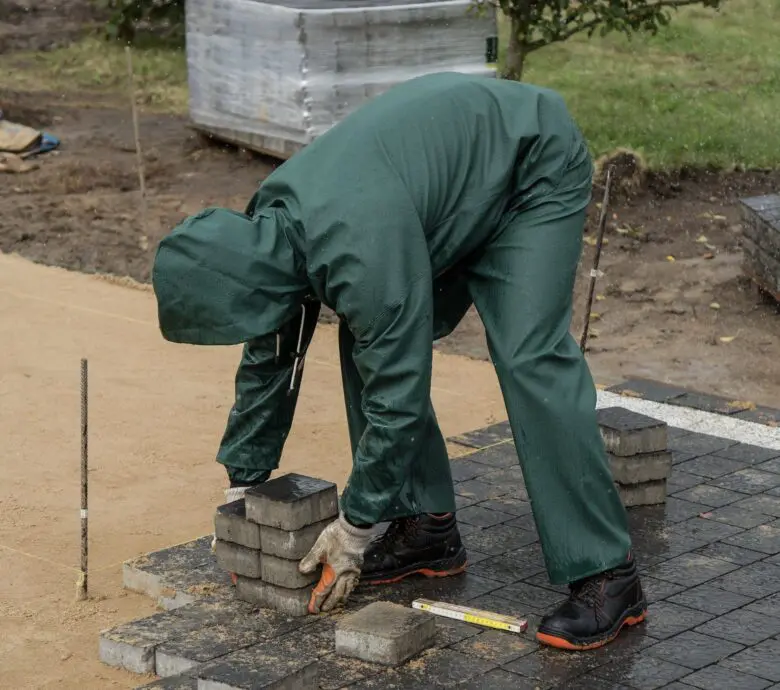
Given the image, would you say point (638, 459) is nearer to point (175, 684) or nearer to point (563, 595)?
point (563, 595)

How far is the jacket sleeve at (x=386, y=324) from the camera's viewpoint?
4211 millimetres

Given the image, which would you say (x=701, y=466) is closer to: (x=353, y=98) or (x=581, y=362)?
(x=581, y=362)

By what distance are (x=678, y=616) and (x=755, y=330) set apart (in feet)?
14.8

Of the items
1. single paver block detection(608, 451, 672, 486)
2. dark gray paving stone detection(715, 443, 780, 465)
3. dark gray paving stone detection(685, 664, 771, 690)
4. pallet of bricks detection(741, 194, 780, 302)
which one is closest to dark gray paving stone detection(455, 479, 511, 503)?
single paver block detection(608, 451, 672, 486)

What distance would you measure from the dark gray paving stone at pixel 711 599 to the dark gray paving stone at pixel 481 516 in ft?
2.98

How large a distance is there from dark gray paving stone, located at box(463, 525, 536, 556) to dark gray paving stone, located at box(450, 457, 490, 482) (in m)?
0.57

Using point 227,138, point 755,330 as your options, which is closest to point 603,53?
point 227,138

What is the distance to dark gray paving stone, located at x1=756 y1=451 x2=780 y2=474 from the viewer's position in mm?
6172

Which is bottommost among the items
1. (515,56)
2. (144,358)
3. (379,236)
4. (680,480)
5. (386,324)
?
(144,358)

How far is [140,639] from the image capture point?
15.1 ft

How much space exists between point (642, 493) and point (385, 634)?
5.60ft

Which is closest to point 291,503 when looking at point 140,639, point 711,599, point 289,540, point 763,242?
point 289,540

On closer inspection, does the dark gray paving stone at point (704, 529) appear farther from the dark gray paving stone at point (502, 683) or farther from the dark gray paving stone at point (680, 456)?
the dark gray paving stone at point (502, 683)

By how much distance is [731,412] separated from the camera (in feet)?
23.0
